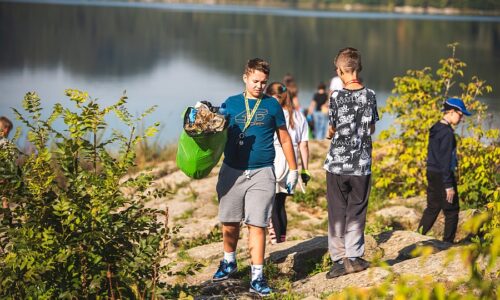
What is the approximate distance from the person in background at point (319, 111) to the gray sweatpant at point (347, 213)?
1157 cm

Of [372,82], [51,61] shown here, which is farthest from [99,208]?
[51,61]

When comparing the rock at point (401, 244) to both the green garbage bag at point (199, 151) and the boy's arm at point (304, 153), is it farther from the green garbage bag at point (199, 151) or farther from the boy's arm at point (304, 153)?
the green garbage bag at point (199, 151)

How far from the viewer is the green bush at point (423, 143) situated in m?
10.0

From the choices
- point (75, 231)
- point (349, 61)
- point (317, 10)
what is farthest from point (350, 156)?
point (317, 10)

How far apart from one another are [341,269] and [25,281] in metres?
2.56

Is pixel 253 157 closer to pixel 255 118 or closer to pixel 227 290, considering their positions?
pixel 255 118

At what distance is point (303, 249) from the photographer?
24.2 feet

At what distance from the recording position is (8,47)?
142 feet

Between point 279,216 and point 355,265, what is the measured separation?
188 cm

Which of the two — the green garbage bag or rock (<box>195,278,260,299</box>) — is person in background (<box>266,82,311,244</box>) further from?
the green garbage bag

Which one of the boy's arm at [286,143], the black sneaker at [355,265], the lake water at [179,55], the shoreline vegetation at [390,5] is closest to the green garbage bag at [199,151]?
the boy's arm at [286,143]

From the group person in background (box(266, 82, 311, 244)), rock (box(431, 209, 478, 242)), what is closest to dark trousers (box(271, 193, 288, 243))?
person in background (box(266, 82, 311, 244))

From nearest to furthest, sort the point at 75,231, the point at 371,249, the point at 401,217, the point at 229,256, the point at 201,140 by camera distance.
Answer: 1. the point at 75,231
2. the point at 201,140
3. the point at 229,256
4. the point at 371,249
5. the point at 401,217

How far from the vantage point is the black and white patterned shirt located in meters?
6.32
